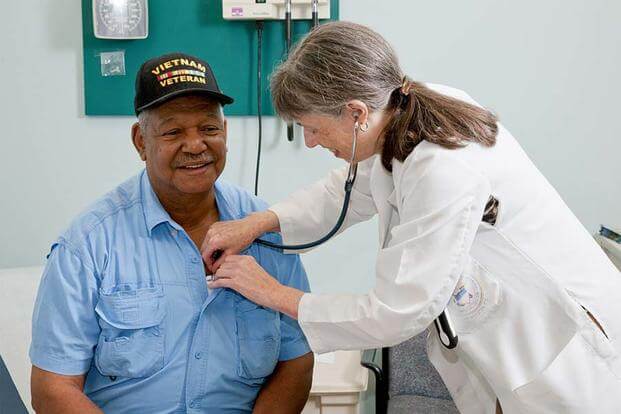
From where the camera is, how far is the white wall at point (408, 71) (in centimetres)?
250

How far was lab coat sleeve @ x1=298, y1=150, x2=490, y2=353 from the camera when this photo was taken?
4.44 feet

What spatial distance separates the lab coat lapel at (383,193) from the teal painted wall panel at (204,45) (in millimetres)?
991

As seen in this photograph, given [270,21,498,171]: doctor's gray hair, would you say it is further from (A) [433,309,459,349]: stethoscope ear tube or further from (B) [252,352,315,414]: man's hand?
(B) [252,352,315,414]: man's hand

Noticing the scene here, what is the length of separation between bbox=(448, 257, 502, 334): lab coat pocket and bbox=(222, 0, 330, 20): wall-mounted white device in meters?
1.23

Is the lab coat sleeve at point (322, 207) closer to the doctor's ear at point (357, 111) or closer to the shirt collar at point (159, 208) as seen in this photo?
the shirt collar at point (159, 208)

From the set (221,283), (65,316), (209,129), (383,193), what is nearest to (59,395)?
(65,316)

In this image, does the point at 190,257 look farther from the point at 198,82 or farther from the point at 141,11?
the point at 141,11

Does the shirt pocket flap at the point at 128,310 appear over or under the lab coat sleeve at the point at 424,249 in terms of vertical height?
under

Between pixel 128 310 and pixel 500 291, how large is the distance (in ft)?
2.32

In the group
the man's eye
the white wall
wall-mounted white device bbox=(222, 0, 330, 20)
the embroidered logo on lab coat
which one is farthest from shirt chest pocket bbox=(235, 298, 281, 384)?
wall-mounted white device bbox=(222, 0, 330, 20)

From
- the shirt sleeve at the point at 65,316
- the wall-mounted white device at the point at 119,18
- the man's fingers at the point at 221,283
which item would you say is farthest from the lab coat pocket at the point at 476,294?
the wall-mounted white device at the point at 119,18

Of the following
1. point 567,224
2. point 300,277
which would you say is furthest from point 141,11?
point 567,224

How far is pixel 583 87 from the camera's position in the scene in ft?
8.25

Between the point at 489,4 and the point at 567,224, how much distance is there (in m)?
1.18
